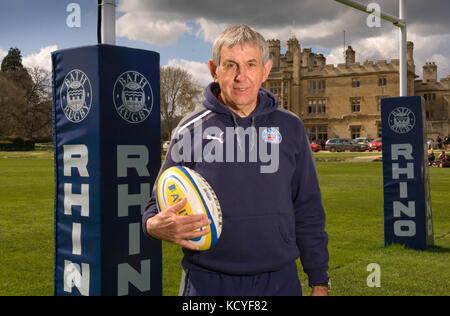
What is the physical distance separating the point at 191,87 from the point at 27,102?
87.4 feet

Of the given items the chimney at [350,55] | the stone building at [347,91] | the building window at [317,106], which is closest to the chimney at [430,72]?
the stone building at [347,91]

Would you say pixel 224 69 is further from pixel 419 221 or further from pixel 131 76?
pixel 419 221

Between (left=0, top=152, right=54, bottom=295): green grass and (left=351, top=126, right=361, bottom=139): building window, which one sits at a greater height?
(left=351, top=126, right=361, bottom=139): building window

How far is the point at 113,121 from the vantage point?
3.17 metres

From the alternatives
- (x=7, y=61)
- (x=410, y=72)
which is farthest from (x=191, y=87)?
(x=7, y=61)

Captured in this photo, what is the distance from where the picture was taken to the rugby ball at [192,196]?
103 inches

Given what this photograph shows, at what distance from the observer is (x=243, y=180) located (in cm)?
259

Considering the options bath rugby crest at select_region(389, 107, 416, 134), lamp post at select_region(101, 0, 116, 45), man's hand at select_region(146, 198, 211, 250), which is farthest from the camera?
bath rugby crest at select_region(389, 107, 416, 134)

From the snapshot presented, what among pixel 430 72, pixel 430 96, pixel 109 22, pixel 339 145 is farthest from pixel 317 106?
pixel 109 22

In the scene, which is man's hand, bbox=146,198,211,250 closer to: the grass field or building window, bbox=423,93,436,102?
the grass field

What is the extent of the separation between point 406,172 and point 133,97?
5699 mm

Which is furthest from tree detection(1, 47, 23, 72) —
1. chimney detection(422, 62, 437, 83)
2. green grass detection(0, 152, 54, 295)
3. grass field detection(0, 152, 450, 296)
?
grass field detection(0, 152, 450, 296)

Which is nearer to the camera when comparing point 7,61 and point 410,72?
point 410,72

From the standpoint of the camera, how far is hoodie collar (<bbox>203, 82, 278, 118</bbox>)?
107 inches
